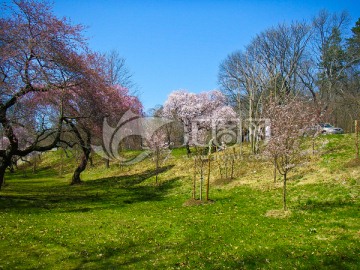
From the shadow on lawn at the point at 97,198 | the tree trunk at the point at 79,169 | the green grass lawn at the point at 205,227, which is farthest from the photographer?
the tree trunk at the point at 79,169

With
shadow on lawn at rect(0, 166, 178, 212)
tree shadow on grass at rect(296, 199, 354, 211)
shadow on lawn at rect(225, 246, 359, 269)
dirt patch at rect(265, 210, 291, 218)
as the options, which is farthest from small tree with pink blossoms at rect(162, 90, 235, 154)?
shadow on lawn at rect(225, 246, 359, 269)

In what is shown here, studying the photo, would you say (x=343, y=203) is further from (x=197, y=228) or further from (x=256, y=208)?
(x=197, y=228)

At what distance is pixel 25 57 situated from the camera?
19.4m

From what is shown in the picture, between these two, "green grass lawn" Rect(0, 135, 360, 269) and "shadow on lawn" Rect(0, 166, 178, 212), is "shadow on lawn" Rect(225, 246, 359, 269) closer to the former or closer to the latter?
"green grass lawn" Rect(0, 135, 360, 269)

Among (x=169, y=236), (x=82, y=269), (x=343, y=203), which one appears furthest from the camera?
(x=343, y=203)

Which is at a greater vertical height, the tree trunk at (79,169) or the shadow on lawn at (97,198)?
the tree trunk at (79,169)

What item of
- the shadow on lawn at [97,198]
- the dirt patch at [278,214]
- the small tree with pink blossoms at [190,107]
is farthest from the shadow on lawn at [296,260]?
the small tree with pink blossoms at [190,107]

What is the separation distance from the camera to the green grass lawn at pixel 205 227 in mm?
9312

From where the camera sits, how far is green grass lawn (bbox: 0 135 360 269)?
9.31 metres

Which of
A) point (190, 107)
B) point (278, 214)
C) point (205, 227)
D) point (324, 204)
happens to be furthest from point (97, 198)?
point (190, 107)

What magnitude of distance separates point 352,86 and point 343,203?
4728 centimetres

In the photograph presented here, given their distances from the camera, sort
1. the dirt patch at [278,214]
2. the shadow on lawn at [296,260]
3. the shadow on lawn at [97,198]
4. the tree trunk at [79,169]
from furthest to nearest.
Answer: the tree trunk at [79,169], the shadow on lawn at [97,198], the dirt patch at [278,214], the shadow on lawn at [296,260]

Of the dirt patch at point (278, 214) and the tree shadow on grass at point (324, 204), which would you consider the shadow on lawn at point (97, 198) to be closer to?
the dirt patch at point (278, 214)

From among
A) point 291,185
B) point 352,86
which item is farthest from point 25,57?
point 352,86
